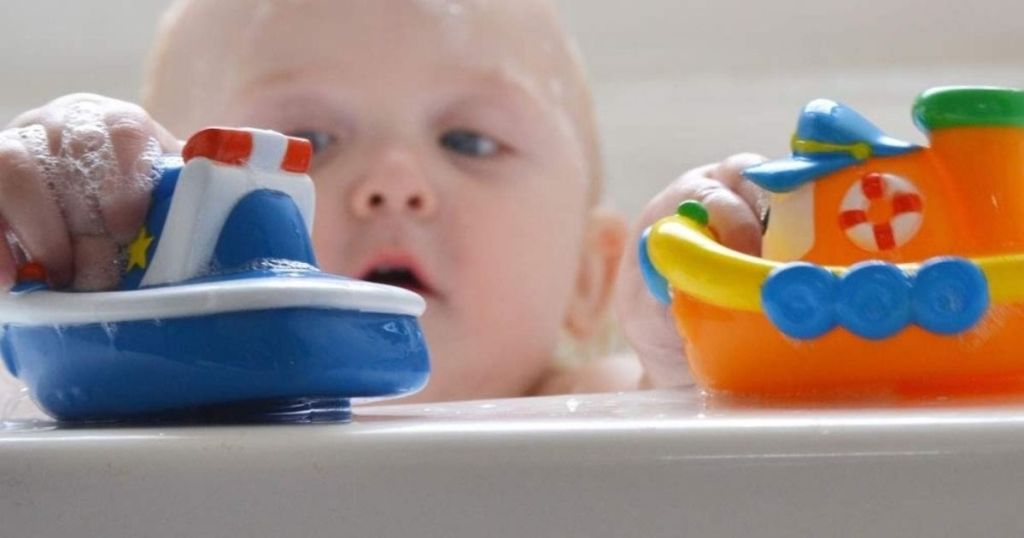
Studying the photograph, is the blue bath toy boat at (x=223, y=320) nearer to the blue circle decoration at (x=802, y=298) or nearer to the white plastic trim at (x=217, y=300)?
the white plastic trim at (x=217, y=300)

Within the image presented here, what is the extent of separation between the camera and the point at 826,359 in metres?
0.46

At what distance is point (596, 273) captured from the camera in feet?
4.54

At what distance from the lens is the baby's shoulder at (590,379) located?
1.22m

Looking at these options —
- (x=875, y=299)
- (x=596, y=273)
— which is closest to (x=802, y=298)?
(x=875, y=299)

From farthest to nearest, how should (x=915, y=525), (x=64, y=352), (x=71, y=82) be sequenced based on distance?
(x=71, y=82) → (x=64, y=352) → (x=915, y=525)

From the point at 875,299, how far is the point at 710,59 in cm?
108

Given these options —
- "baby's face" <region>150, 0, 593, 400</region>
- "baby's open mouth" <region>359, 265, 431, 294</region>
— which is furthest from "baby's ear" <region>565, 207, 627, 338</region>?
"baby's open mouth" <region>359, 265, 431, 294</region>

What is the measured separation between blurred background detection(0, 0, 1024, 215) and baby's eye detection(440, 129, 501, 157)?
1.30 ft

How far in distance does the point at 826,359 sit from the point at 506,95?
0.70m

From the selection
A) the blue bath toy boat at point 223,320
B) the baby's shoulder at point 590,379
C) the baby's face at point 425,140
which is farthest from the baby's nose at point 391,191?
the blue bath toy boat at point 223,320

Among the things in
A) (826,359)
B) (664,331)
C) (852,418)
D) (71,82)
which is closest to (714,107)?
(71,82)

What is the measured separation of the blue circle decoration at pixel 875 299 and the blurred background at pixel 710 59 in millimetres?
1012

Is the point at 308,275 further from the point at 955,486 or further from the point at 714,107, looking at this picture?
the point at 714,107

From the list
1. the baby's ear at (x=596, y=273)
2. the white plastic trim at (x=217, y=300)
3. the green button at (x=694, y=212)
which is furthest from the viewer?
the baby's ear at (x=596, y=273)
